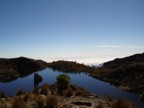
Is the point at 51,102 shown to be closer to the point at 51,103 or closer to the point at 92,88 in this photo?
the point at 51,103

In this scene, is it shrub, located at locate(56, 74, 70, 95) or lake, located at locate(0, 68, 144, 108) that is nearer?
shrub, located at locate(56, 74, 70, 95)

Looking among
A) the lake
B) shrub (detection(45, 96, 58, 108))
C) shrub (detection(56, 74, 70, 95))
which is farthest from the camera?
the lake

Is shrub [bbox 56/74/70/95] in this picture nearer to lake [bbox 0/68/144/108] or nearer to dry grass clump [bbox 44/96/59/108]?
lake [bbox 0/68/144/108]

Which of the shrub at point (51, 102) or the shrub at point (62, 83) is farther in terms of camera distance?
the shrub at point (62, 83)

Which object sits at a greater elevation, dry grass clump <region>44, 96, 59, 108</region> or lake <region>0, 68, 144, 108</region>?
dry grass clump <region>44, 96, 59, 108</region>

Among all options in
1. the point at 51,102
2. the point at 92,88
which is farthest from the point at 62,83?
the point at 92,88

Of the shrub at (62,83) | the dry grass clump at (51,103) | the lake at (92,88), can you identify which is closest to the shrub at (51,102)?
the dry grass clump at (51,103)

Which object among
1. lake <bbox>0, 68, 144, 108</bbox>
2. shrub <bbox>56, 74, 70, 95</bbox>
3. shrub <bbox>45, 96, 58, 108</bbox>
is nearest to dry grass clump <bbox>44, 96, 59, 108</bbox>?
shrub <bbox>45, 96, 58, 108</bbox>

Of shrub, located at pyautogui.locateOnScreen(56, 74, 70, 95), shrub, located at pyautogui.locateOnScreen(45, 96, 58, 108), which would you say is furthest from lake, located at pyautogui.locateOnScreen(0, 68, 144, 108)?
shrub, located at pyautogui.locateOnScreen(45, 96, 58, 108)

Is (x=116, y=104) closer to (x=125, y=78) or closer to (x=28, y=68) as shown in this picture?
(x=125, y=78)

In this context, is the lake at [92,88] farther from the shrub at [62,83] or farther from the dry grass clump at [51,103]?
the dry grass clump at [51,103]

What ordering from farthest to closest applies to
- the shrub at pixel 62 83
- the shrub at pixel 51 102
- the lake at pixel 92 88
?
the lake at pixel 92 88 < the shrub at pixel 62 83 < the shrub at pixel 51 102

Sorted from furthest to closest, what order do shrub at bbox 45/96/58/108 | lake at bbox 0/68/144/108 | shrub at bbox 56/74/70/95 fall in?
1. lake at bbox 0/68/144/108
2. shrub at bbox 56/74/70/95
3. shrub at bbox 45/96/58/108

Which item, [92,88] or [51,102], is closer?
[51,102]
